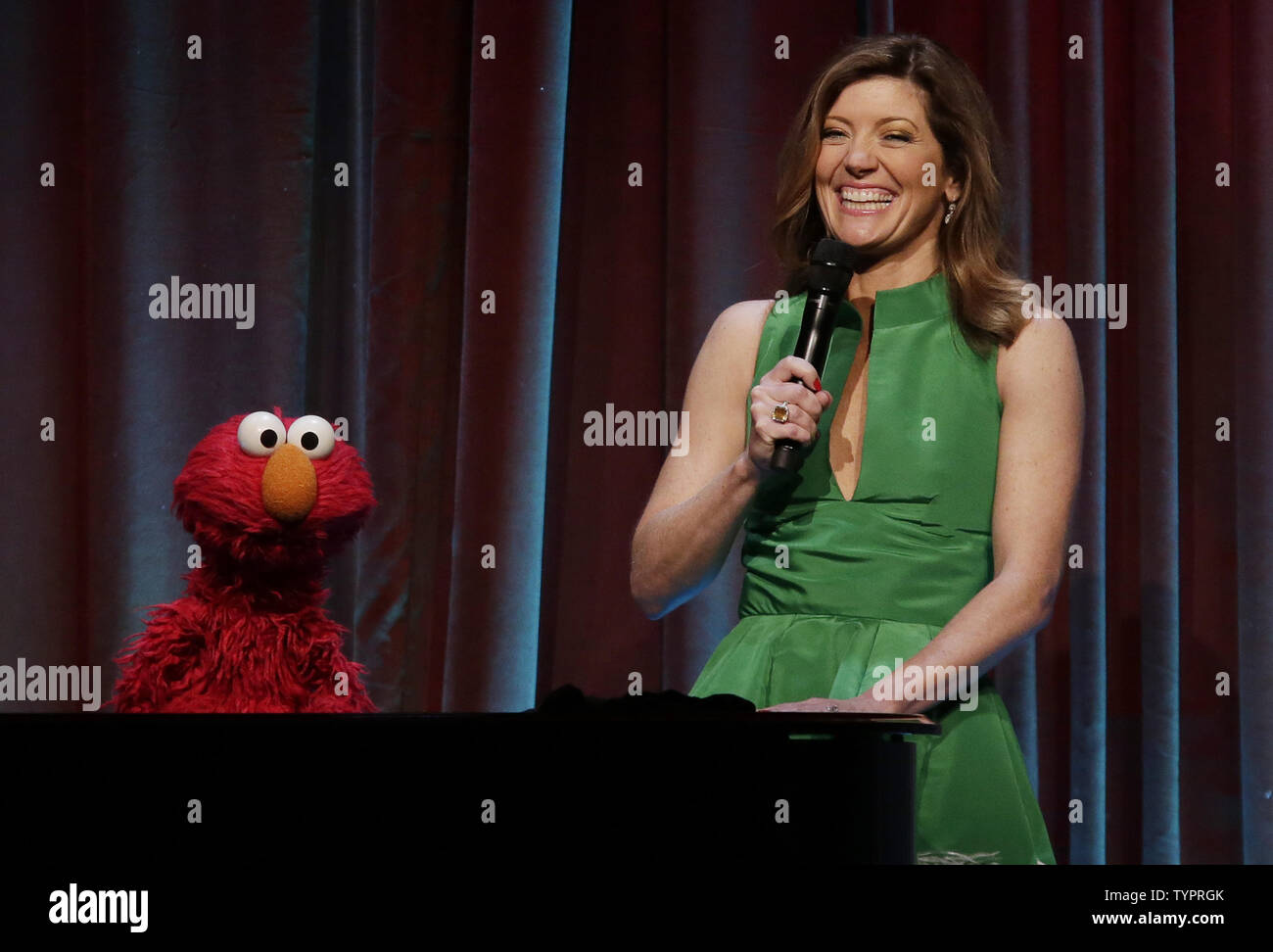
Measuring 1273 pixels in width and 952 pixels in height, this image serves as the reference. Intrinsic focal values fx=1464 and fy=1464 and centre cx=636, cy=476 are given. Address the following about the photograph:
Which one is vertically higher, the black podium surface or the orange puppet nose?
the orange puppet nose

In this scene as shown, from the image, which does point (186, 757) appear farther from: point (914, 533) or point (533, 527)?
point (533, 527)

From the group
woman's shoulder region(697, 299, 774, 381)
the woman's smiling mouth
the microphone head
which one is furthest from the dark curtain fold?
the microphone head

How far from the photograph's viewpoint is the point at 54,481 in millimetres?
2293

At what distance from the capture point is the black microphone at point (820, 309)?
4.50 ft

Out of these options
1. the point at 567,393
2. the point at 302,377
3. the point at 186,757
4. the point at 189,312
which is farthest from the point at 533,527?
the point at 186,757

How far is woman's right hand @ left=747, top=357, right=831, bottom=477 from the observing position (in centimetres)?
136

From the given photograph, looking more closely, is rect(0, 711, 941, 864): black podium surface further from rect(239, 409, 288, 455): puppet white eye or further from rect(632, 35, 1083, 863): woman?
rect(239, 409, 288, 455): puppet white eye
